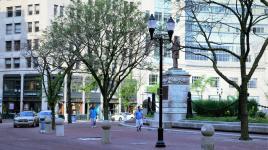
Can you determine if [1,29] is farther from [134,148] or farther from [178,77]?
[134,148]

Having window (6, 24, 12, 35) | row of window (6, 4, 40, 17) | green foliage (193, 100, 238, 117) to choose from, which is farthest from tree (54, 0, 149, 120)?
window (6, 24, 12, 35)

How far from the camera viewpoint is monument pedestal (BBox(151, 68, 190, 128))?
35.8m

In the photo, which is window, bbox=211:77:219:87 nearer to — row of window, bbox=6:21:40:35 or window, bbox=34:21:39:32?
window, bbox=34:21:39:32

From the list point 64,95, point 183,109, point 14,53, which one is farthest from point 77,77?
point 183,109

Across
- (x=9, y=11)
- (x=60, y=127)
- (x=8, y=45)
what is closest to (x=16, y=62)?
(x=8, y=45)

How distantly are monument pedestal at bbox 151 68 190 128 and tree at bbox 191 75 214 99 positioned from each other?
58734 mm

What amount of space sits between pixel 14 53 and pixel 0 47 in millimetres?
3948

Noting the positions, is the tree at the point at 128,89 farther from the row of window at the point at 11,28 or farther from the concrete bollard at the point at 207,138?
the concrete bollard at the point at 207,138

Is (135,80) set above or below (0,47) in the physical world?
below

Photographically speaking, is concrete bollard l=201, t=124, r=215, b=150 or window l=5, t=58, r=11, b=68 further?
window l=5, t=58, r=11, b=68

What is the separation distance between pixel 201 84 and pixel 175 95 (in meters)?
62.0

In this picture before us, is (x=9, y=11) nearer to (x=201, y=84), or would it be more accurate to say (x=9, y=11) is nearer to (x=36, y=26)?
(x=36, y=26)

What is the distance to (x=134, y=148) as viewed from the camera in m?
20.4

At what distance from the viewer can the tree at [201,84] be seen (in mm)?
95225
